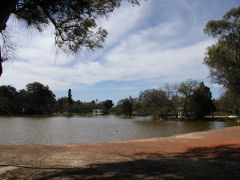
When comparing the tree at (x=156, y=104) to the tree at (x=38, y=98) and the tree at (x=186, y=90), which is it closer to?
the tree at (x=186, y=90)

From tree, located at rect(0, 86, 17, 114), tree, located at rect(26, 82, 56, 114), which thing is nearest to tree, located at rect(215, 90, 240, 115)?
tree, located at rect(26, 82, 56, 114)

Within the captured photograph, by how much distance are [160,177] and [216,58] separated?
21.0 m

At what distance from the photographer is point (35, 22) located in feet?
25.1

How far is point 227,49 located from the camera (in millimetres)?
21938

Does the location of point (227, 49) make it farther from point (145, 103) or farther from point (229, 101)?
point (145, 103)

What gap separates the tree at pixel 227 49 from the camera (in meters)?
21.5

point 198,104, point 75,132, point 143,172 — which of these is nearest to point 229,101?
point 198,104

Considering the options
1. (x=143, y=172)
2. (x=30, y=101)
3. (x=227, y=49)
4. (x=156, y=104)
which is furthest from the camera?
(x=30, y=101)

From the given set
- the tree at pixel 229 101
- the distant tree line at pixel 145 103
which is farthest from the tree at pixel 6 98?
the tree at pixel 229 101

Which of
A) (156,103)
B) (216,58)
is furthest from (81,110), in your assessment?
(216,58)

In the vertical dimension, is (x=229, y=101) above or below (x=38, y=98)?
below

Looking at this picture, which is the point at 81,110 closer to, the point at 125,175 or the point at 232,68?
Result: the point at 232,68

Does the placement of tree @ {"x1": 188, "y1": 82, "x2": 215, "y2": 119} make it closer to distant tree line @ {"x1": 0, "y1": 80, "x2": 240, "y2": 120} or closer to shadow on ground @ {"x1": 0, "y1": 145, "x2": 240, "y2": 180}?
distant tree line @ {"x1": 0, "y1": 80, "x2": 240, "y2": 120}

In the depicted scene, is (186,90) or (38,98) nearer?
(186,90)
